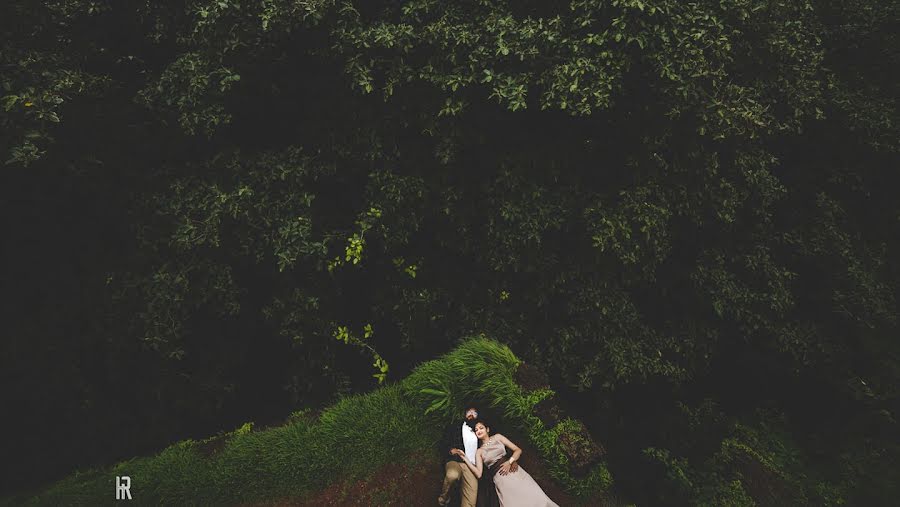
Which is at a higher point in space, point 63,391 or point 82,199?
point 82,199

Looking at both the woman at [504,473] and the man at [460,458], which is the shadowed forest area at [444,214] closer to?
the woman at [504,473]

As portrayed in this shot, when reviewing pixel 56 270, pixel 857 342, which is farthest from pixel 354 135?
pixel 857 342

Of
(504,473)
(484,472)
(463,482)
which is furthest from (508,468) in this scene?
Answer: (463,482)

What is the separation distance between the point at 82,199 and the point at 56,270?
0.99 m

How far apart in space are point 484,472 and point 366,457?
4.33ft

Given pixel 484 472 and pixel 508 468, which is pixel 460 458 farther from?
pixel 508 468

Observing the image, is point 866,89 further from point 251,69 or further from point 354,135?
point 251,69

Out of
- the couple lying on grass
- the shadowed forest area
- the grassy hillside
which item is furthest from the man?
the shadowed forest area

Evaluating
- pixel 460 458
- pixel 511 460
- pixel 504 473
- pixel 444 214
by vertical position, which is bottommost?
pixel 504 473

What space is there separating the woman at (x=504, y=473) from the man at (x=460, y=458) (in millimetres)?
54

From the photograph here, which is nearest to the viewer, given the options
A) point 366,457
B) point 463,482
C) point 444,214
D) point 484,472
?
point 463,482

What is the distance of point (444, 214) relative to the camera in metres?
6.70

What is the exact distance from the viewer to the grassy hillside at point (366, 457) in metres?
5.23

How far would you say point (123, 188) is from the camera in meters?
6.18
